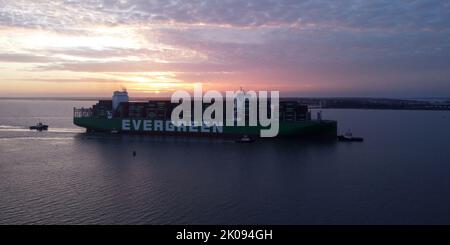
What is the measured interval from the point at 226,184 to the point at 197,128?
9458mm

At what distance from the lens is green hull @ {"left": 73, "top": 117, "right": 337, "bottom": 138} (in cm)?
1617

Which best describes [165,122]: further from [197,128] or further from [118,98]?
[118,98]

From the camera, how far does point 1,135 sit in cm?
1750

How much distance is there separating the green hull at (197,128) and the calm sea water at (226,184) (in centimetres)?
201

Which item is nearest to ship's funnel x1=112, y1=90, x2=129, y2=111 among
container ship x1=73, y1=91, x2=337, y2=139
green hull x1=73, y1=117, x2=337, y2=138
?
container ship x1=73, y1=91, x2=337, y2=139

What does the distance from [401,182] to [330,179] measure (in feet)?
4.40

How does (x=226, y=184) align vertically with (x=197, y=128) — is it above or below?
below

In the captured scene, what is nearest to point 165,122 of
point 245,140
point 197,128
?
point 197,128

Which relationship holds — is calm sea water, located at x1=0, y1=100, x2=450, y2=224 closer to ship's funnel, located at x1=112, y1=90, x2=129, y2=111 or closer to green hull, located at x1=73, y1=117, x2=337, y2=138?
green hull, located at x1=73, y1=117, x2=337, y2=138

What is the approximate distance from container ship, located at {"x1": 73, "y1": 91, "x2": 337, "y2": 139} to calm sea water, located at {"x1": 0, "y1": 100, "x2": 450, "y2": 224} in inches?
87.7

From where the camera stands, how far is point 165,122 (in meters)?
17.8

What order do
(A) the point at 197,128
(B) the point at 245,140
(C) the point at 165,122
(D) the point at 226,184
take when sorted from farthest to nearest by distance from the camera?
1. (C) the point at 165,122
2. (A) the point at 197,128
3. (B) the point at 245,140
4. (D) the point at 226,184
